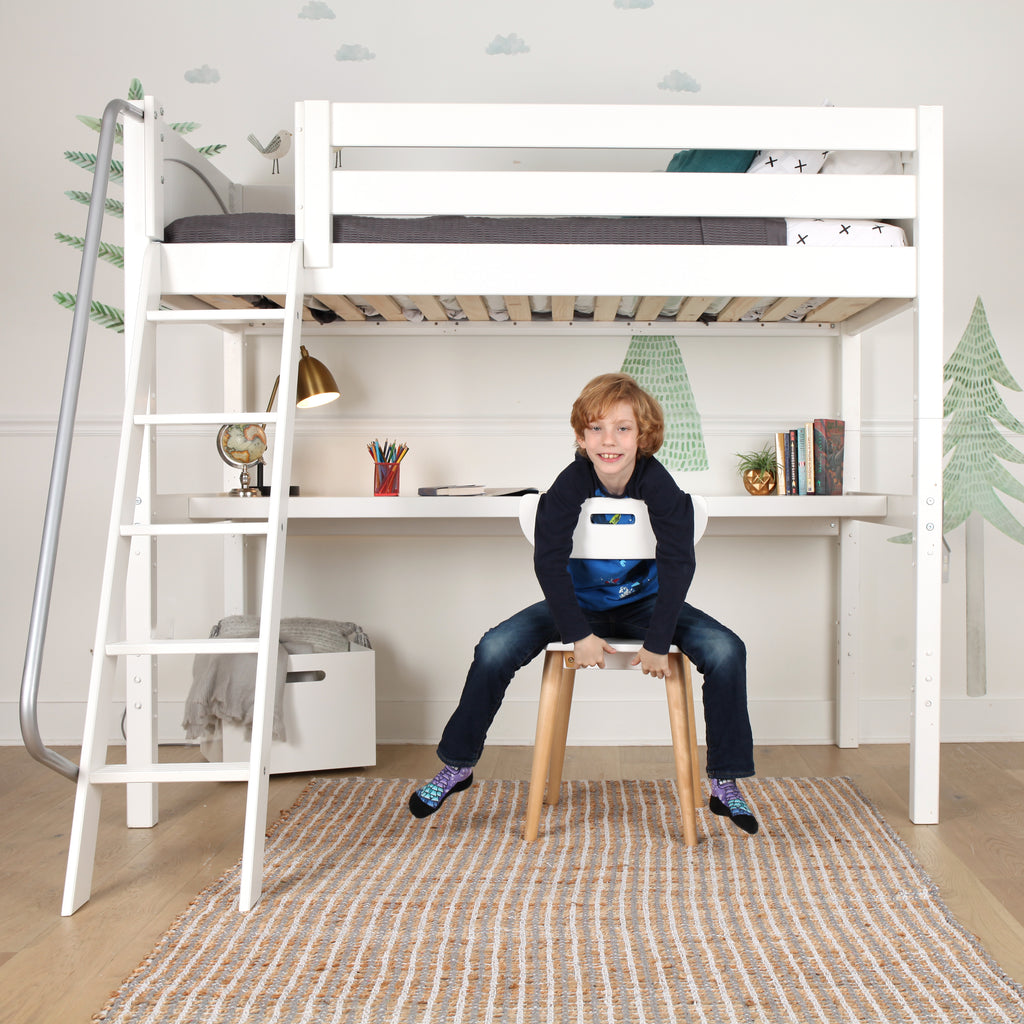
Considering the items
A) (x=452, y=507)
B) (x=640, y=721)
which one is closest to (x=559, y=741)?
(x=452, y=507)

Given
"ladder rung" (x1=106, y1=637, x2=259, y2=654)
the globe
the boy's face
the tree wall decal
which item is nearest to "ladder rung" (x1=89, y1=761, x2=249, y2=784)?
"ladder rung" (x1=106, y1=637, x2=259, y2=654)

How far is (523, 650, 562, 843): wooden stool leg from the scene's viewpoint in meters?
2.07

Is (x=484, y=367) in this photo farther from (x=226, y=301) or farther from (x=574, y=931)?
(x=574, y=931)

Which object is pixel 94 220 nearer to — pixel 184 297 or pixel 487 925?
pixel 184 297

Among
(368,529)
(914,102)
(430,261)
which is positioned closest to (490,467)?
(368,529)

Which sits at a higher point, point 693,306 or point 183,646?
point 693,306

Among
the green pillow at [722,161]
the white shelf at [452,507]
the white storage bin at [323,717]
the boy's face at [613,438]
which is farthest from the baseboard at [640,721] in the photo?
the green pillow at [722,161]

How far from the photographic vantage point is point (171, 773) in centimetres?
181

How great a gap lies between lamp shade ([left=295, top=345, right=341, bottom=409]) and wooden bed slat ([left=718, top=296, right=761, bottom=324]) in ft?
3.72

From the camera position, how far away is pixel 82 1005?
1.43 meters

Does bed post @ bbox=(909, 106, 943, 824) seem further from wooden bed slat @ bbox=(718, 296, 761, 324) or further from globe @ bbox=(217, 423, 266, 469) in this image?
globe @ bbox=(217, 423, 266, 469)

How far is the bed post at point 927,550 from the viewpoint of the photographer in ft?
7.34

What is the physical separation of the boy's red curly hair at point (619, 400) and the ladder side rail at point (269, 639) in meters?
0.62

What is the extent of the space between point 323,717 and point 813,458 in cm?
155
